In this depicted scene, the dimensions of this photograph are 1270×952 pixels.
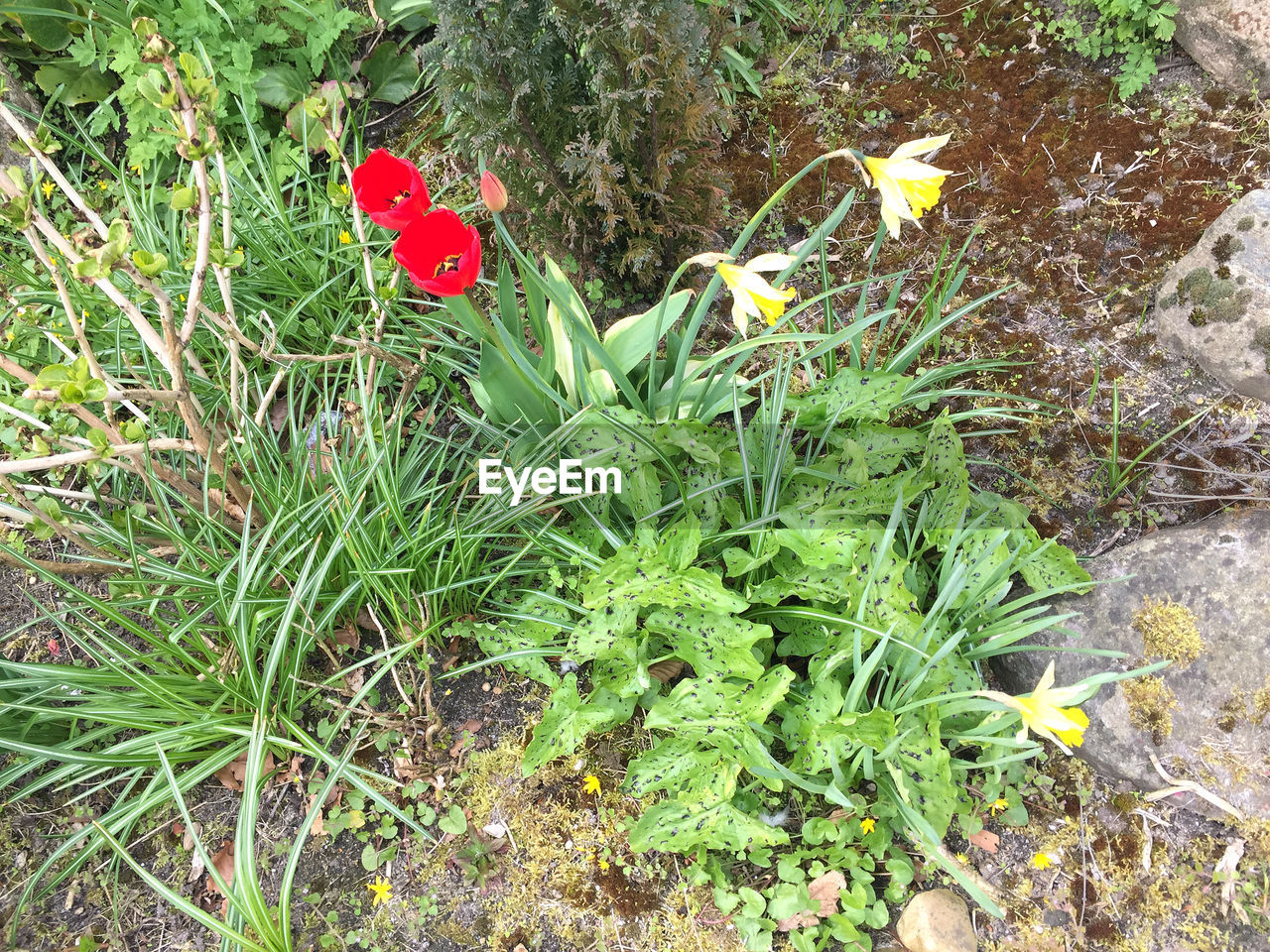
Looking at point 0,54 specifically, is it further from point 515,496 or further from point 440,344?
point 515,496

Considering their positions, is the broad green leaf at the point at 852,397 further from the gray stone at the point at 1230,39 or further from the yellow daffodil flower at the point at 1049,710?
the gray stone at the point at 1230,39

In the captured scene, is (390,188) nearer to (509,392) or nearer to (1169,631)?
(509,392)

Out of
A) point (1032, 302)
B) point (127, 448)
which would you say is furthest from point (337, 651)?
point (1032, 302)

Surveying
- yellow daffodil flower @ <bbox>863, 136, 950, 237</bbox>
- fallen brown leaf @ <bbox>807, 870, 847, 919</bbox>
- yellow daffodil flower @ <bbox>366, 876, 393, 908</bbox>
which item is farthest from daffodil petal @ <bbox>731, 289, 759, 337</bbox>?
yellow daffodil flower @ <bbox>366, 876, 393, 908</bbox>

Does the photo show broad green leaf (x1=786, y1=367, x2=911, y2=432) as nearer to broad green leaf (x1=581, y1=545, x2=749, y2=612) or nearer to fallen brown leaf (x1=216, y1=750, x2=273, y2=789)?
broad green leaf (x1=581, y1=545, x2=749, y2=612)

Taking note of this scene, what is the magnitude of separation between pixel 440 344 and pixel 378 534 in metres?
0.66

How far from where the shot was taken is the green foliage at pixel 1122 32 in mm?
2637

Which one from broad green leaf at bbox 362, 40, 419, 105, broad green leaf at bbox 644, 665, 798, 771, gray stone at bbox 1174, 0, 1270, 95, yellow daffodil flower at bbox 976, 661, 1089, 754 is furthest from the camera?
broad green leaf at bbox 362, 40, 419, 105

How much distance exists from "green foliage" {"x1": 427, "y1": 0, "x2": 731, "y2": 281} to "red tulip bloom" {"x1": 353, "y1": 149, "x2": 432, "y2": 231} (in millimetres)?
564

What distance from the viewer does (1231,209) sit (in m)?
2.27

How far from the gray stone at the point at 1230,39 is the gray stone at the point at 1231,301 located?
719mm

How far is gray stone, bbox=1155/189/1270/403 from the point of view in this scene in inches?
85.4

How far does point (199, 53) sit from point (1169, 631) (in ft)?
11.2

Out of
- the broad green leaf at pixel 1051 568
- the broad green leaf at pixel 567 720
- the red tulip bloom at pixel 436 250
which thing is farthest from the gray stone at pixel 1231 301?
the red tulip bloom at pixel 436 250
